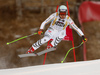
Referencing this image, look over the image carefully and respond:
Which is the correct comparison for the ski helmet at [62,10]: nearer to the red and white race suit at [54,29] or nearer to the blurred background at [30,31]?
the red and white race suit at [54,29]

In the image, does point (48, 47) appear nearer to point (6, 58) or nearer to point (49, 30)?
point (49, 30)

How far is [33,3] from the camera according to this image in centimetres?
210

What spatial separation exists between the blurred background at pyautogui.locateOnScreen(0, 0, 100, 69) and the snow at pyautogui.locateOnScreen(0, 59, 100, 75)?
1.35 feet

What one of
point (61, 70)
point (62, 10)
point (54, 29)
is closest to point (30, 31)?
point (54, 29)

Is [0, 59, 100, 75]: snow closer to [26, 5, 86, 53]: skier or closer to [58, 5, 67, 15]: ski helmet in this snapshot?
[26, 5, 86, 53]: skier

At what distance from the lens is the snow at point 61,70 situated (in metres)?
1.05

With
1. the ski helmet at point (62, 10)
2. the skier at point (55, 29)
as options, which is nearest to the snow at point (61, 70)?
the skier at point (55, 29)

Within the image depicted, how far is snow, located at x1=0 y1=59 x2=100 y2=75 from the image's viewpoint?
1.05m

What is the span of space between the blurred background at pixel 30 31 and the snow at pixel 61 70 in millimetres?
412

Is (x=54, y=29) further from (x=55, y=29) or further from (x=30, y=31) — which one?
(x=30, y=31)

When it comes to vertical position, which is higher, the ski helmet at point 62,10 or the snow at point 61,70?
the ski helmet at point 62,10

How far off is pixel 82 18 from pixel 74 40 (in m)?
0.46

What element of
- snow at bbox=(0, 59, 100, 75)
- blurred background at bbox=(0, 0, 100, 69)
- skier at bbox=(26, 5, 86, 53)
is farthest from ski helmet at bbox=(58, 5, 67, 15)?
snow at bbox=(0, 59, 100, 75)

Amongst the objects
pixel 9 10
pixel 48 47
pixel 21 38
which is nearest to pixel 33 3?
pixel 9 10
